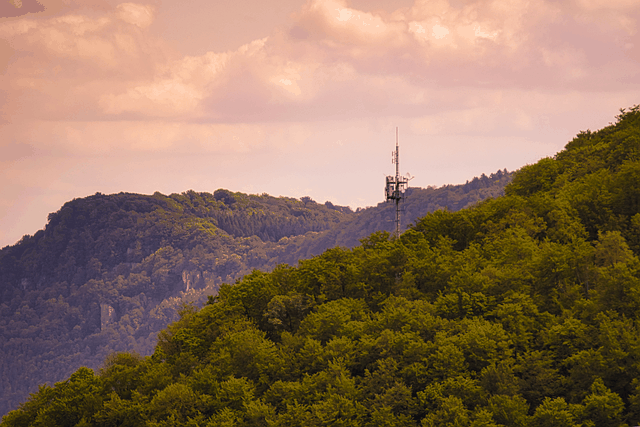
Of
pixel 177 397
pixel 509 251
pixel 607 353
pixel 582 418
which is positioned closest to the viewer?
pixel 582 418

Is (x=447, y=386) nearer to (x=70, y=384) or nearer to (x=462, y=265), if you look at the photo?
(x=462, y=265)

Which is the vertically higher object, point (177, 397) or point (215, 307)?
point (215, 307)

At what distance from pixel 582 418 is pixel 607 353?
667cm

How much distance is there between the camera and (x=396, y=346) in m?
66.3

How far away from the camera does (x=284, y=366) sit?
7125 centimetres

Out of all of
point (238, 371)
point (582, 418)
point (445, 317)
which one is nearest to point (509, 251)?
point (445, 317)

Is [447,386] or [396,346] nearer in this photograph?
[447,386]

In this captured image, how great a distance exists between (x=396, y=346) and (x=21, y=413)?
4475 cm

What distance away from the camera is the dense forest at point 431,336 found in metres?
58.2

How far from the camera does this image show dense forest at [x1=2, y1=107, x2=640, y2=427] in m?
58.2

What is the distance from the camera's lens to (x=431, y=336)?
222 feet

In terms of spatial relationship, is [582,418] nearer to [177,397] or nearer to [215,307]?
[177,397]

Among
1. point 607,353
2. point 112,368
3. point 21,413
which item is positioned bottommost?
point 21,413

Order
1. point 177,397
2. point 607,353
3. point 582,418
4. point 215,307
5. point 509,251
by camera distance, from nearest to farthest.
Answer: point 582,418 → point 607,353 → point 177,397 → point 509,251 → point 215,307
